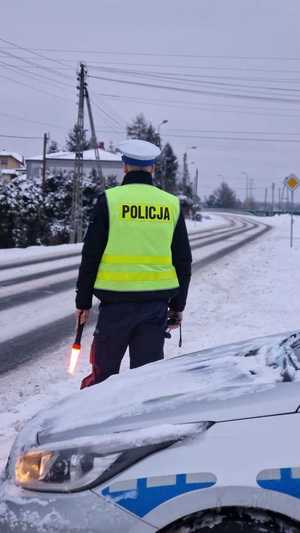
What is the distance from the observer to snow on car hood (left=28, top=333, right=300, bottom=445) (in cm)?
208

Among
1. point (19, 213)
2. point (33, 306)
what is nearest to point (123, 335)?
point (33, 306)

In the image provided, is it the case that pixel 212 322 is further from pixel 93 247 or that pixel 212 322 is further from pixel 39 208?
pixel 39 208

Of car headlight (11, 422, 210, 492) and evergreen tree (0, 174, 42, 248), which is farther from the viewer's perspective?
evergreen tree (0, 174, 42, 248)

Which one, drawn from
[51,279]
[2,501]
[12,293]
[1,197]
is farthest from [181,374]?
[1,197]

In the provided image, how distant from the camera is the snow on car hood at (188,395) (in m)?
2.08

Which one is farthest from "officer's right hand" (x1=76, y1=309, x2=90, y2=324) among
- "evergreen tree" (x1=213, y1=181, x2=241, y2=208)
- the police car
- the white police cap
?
"evergreen tree" (x1=213, y1=181, x2=241, y2=208)

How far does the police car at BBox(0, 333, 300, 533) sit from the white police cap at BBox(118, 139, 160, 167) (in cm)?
169

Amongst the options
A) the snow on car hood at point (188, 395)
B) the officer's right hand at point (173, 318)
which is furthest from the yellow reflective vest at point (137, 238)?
the snow on car hood at point (188, 395)

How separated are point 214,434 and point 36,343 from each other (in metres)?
5.55

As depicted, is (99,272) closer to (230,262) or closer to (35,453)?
(35,453)

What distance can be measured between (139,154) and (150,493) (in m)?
2.17

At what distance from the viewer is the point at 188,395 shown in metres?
2.30

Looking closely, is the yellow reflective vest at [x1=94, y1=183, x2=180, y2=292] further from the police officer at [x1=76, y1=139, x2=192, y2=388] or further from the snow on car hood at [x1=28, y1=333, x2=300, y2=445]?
the snow on car hood at [x1=28, y1=333, x2=300, y2=445]

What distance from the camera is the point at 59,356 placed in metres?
6.62
